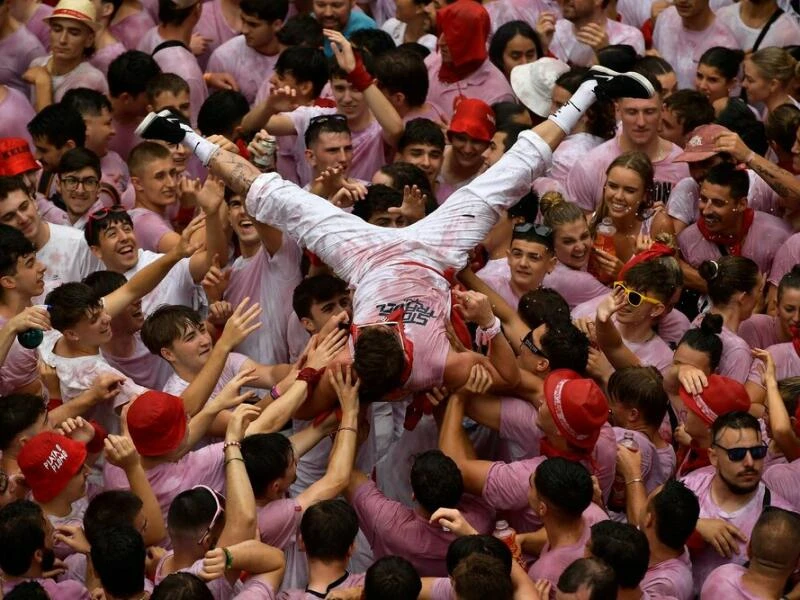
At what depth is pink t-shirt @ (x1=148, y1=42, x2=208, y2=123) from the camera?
9.79 metres

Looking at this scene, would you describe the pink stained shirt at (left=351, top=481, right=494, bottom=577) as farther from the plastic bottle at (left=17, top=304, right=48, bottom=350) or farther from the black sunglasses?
the plastic bottle at (left=17, top=304, right=48, bottom=350)

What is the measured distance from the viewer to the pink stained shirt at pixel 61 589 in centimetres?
594

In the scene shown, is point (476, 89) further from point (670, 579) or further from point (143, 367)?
point (670, 579)

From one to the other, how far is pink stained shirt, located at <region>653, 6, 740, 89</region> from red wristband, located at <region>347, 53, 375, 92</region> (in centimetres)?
233

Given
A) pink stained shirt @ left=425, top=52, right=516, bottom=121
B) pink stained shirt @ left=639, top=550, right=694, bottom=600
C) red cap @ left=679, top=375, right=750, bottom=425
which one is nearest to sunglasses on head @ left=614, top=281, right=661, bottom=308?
red cap @ left=679, top=375, right=750, bottom=425

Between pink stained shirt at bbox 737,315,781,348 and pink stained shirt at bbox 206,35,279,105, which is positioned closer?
pink stained shirt at bbox 737,315,781,348

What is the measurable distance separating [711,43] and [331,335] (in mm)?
4073

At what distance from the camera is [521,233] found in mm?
7602

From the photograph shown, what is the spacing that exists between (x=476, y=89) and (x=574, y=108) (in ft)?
6.26

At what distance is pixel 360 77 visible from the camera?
855cm

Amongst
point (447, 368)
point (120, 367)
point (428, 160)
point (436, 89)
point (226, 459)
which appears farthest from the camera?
point (436, 89)

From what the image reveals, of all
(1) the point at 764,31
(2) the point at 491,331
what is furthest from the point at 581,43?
(2) the point at 491,331

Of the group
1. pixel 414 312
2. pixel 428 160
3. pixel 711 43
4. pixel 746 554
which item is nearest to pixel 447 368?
pixel 414 312

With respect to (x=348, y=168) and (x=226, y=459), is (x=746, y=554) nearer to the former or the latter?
(x=226, y=459)
